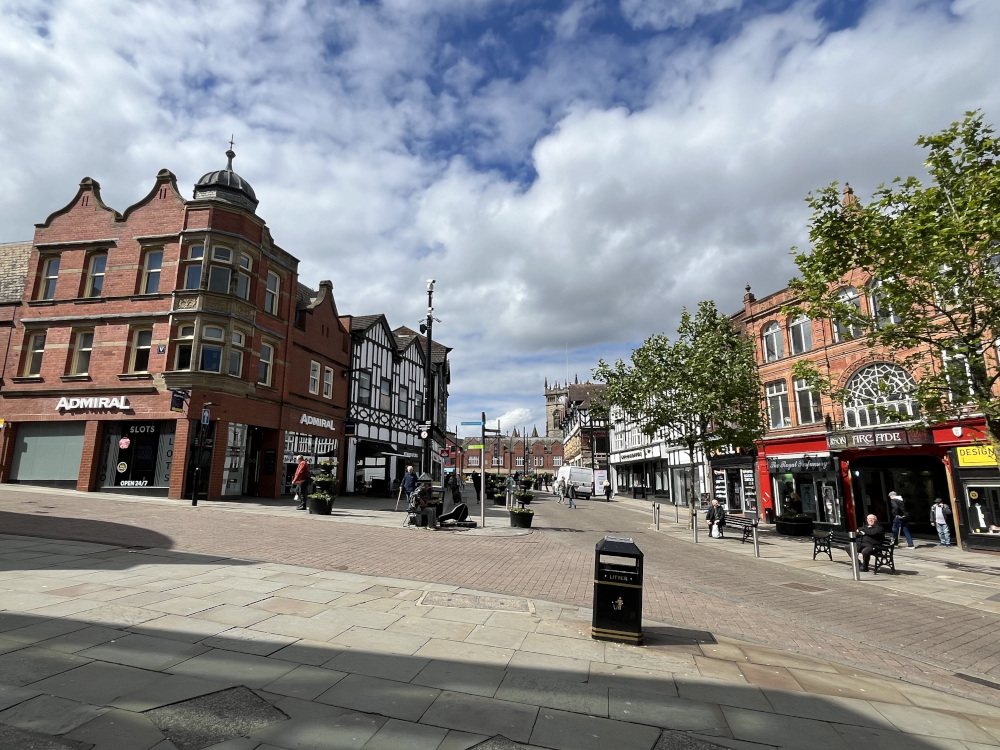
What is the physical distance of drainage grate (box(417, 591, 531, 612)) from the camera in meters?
7.26

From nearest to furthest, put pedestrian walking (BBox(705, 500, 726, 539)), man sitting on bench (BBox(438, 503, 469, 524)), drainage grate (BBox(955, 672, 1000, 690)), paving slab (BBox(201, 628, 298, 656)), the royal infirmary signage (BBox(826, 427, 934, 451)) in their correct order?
paving slab (BBox(201, 628, 298, 656)) < drainage grate (BBox(955, 672, 1000, 690)) < man sitting on bench (BBox(438, 503, 469, 524)) < the royal infirmary signage (BBox(826, 427, 934, 451)) < pedestrian walking (BBox(705, 500, 726, 539))

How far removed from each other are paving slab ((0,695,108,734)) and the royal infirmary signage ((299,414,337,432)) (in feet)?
78.7

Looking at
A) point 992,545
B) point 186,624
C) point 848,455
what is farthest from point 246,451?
point 992,545

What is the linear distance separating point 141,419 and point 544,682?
22201mm

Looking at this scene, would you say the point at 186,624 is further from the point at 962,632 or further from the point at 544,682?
the point at 962,632

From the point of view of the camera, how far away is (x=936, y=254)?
1089 cm

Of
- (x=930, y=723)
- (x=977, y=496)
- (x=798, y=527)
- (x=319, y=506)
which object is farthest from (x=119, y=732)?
(x=977, y=496)

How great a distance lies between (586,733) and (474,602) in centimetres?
379

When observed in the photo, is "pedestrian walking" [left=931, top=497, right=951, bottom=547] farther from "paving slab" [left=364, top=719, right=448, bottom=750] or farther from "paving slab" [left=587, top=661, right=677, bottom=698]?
"paving slab" [left=364, top=719, right=448, bottom=750]

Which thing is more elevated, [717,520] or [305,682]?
[717,520]

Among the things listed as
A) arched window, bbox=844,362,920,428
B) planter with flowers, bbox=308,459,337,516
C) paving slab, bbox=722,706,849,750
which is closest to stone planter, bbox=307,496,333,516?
planter with flowers, bbox=308,459,337,516

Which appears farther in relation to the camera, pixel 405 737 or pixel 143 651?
pixel 143 651

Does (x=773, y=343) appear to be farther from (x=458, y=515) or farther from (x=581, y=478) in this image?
(x=581, y=478)

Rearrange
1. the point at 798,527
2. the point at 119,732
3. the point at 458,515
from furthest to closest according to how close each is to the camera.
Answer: the point at 798,527
the point at 458,515
the point at 119,732
